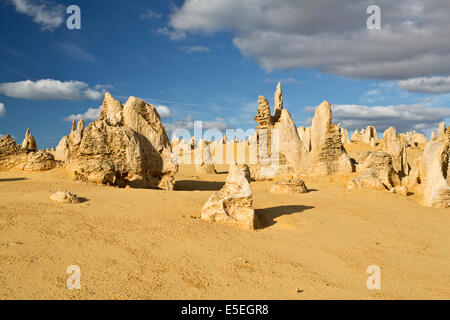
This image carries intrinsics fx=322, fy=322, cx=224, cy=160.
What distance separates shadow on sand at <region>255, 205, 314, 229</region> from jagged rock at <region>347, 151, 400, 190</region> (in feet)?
15.7

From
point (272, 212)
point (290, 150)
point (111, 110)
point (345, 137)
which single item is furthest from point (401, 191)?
point (345, 137)

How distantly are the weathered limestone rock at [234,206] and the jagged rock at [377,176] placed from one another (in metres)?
7.02

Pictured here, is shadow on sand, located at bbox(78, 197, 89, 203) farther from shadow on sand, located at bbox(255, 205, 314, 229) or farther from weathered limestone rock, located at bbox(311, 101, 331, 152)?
weathered limestone rock, located at bbox(311, 101, 331, 152)

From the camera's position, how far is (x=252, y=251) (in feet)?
15.1

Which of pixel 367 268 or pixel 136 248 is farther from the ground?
pixel 136 248

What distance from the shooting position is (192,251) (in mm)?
4320

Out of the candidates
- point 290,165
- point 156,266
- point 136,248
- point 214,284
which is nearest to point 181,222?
point 136,248

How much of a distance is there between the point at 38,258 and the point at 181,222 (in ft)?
7.54

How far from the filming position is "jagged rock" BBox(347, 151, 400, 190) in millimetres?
11703

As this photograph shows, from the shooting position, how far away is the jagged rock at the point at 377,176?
11.7 meters

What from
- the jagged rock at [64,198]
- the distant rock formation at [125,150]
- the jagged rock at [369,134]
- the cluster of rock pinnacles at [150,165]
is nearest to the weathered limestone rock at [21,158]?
the cluster of rock pinnacles at [150,165]
